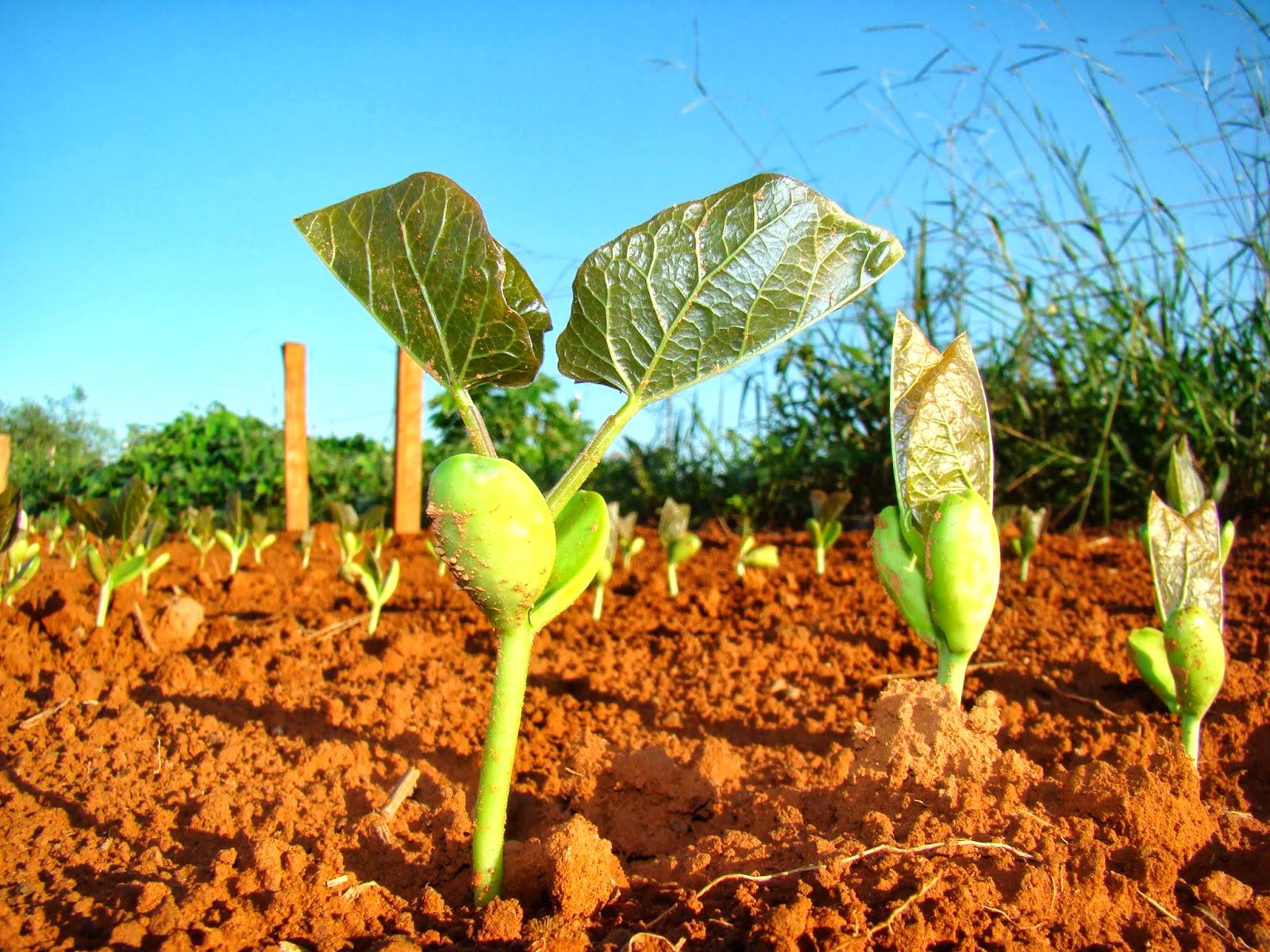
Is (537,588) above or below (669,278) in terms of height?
below

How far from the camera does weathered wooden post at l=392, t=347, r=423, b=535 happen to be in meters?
5.49

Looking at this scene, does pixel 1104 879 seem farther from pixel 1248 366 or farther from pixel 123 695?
pixel 1248 366

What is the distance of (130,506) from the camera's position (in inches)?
103

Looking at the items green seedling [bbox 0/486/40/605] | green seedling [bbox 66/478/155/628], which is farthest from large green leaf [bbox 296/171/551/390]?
green seedling [bbox 66/478/155/628]

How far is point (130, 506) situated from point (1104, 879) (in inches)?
103

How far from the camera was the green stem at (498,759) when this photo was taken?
1015 mm

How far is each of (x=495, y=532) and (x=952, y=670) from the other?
2.49 ft

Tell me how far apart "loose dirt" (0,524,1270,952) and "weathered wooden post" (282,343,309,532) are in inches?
127

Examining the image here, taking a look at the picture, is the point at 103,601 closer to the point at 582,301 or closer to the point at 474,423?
the point at 474,423

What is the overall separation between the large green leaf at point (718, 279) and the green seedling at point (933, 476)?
0.30m

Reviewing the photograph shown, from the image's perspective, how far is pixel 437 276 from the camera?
1.00 metres

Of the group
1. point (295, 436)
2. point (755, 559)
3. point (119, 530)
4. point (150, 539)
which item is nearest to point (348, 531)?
point (150, 539)

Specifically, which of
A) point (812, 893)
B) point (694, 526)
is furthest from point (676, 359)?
point (694, 526)

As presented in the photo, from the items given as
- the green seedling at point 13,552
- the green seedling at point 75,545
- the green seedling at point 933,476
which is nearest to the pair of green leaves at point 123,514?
the green seedling at point 13,552
